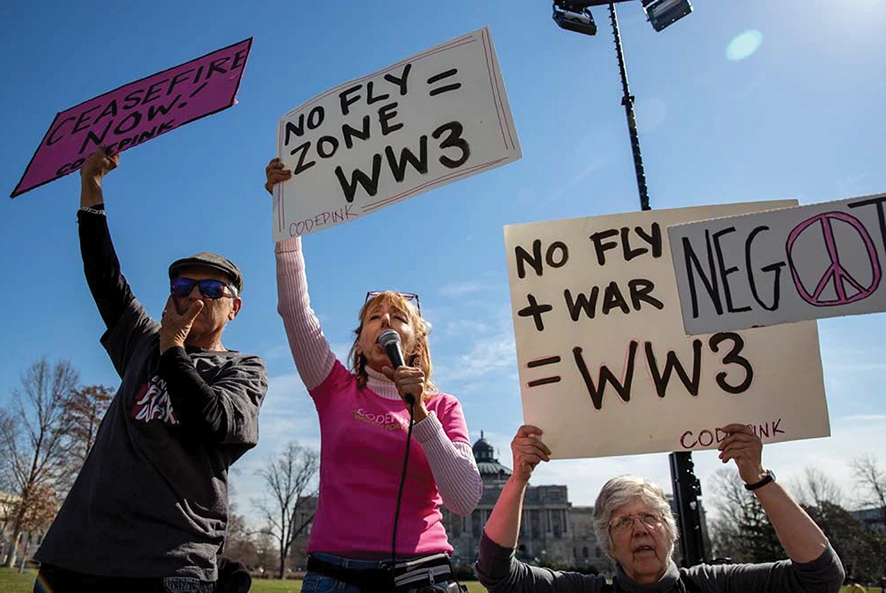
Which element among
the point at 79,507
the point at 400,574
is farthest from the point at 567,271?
the point at 79,507

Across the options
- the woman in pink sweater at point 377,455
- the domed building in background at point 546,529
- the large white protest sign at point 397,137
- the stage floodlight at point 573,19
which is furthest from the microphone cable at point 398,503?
the domed building in background at point 546,529

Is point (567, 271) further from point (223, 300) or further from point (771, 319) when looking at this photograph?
point (223, 300)

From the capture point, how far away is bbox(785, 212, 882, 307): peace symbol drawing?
87.7 inches

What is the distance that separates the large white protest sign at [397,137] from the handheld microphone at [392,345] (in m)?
0.58

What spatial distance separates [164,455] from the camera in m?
2.22

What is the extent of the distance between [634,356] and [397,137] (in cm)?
136

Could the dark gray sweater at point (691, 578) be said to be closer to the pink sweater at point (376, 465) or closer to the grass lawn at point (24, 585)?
the pink sweater at point (376, 465)

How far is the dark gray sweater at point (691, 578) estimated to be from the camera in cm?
220

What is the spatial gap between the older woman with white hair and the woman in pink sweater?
0.21 m

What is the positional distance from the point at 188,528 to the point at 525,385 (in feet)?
4.36

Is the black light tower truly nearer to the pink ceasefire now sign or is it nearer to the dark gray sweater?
the dark gray sweater

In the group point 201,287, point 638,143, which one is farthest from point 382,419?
point 638,143

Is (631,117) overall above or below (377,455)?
above

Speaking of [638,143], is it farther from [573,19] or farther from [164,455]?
[164,455]
